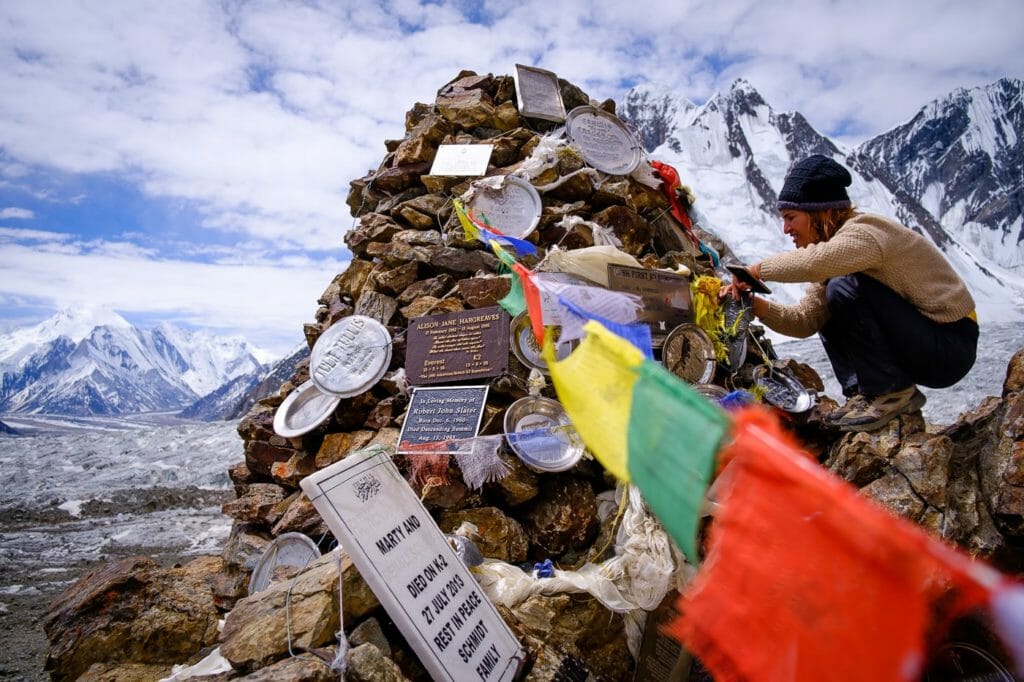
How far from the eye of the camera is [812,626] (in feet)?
4.05

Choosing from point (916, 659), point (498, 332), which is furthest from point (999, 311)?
point (916, 659)

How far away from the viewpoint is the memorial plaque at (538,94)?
7855 millimetres

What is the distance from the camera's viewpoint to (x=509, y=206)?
637cm

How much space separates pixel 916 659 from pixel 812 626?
19cm

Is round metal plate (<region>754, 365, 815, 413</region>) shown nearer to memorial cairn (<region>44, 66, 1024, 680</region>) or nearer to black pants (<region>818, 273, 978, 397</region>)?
memorial cairn (<region>44, 66, 1024, 680</region>)

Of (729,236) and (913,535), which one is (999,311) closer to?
(729,236)

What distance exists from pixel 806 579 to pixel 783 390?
4.36m

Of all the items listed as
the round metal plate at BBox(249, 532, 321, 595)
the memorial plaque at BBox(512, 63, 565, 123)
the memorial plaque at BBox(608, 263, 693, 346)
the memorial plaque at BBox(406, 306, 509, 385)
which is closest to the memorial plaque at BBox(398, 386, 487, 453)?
the memorial plaque at BBox(406, 306, 509, 385)

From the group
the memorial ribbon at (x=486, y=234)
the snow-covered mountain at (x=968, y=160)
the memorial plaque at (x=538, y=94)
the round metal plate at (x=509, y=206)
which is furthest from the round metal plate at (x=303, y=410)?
the snow-covered mountain at (x=968, y=160)

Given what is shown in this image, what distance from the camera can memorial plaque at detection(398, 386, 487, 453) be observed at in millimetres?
4512

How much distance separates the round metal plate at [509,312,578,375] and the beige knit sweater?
2.09 metres

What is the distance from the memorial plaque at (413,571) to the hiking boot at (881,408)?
3.13m

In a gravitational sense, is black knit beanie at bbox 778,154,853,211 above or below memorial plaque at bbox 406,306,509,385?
above

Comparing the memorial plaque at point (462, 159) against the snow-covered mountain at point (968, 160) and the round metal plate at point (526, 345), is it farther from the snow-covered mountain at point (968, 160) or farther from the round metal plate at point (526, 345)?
the snow-covered mountain at point (968, 160)
